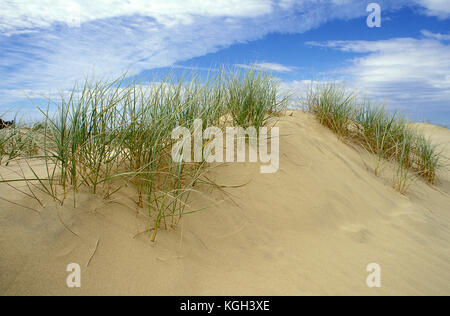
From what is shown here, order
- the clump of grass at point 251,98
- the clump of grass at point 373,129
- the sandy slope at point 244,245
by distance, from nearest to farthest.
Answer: the sandy slope at point 244,245 → the clump of grass at point 251,98 → the clump of grass at point 373,129

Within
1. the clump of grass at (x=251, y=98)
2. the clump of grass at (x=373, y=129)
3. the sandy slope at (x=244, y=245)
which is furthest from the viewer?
the clump of grass at (x=373, y=129)

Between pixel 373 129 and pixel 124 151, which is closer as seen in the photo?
pixel 124 151

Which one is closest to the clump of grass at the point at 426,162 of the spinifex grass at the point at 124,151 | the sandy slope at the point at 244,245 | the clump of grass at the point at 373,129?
the clump of grass at the point at 373,129

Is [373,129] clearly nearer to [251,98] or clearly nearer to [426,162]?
[426,162]

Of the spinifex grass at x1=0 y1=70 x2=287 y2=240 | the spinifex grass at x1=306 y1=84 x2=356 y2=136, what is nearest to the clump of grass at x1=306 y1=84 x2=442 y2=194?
the spinifex grass at x1=306 y1=84 x2=356 y2=136

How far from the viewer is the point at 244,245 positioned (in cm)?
221

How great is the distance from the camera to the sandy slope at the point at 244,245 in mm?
1727

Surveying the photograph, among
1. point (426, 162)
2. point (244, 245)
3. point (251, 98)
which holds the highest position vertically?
point (251, 98)

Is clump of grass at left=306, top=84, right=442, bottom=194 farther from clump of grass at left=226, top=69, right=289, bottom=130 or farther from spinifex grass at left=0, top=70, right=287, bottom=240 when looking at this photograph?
spinifex grass at left=0, top=70, right=287, bottom=240

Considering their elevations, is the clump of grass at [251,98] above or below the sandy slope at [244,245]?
above

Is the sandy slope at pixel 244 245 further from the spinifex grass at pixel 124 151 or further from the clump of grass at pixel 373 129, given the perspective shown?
the clump of grass at pixel 373 129

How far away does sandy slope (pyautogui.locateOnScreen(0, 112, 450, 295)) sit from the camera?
1.73 meters

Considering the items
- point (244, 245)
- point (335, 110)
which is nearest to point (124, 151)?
point (244, 245)

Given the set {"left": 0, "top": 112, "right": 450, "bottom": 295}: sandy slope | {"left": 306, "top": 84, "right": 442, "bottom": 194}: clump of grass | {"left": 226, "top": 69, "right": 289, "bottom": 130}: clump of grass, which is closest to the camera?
{"left": 0, "top": 112, "right": 450, "bottom": 295}: sandy slope
